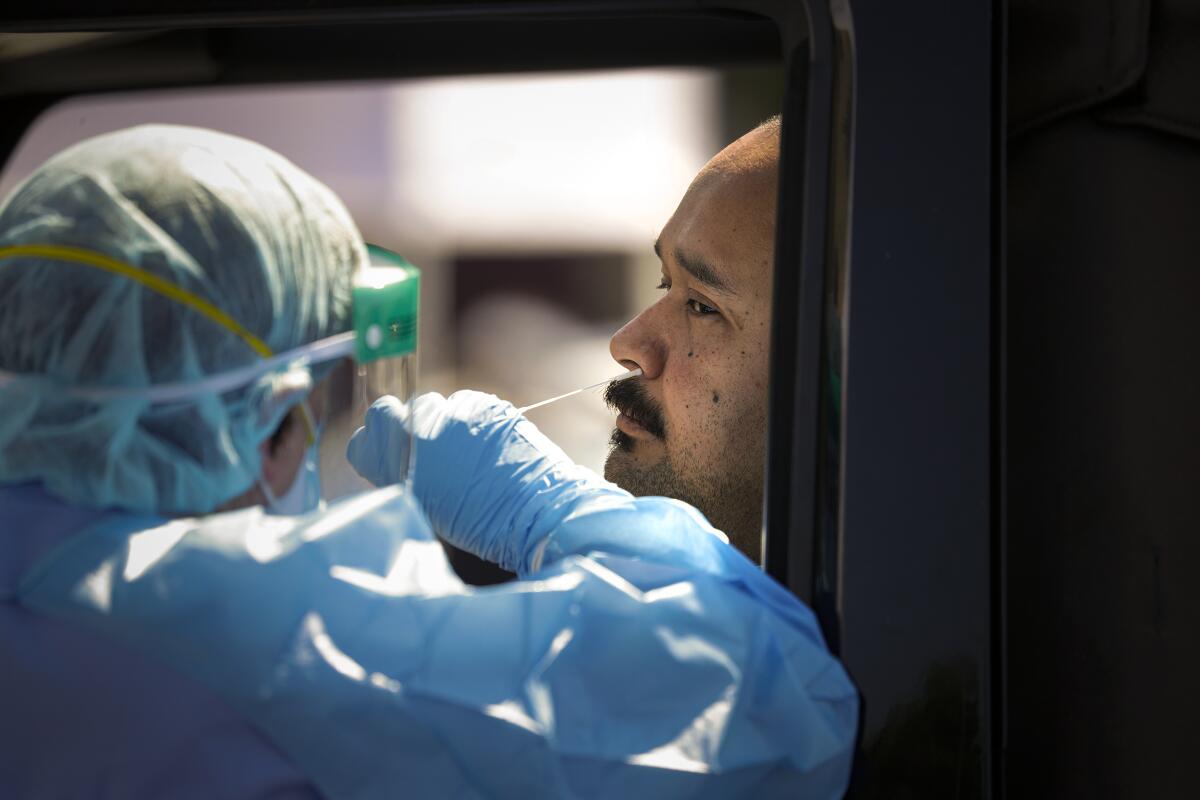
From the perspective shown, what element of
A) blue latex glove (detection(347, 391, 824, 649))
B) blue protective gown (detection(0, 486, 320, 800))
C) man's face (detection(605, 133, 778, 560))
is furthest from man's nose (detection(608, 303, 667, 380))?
blue protective gown (detection(0, 486, 320, 800))

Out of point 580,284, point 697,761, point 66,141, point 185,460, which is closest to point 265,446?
point 185,460

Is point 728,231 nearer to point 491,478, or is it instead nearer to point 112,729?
point 491,478

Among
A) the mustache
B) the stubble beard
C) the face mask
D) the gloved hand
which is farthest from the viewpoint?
the mustache

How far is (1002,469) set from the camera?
3.40 feet

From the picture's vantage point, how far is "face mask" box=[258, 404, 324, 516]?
1.12 metres

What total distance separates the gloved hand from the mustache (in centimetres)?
47

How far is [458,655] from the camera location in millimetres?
973

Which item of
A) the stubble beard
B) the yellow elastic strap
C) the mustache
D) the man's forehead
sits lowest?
the stubble beard

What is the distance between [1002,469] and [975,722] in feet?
0.81

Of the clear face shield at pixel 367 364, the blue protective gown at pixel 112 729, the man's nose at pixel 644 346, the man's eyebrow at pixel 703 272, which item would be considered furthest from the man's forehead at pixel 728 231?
the blue protective gown at pixel 112 729

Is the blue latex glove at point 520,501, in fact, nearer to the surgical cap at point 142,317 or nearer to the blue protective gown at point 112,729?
the surgical cap at point 142,317

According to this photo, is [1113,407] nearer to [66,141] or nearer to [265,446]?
[265,446]

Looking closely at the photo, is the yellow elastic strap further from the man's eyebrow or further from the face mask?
the man's eyebrow

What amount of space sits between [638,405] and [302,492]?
1.02 m
